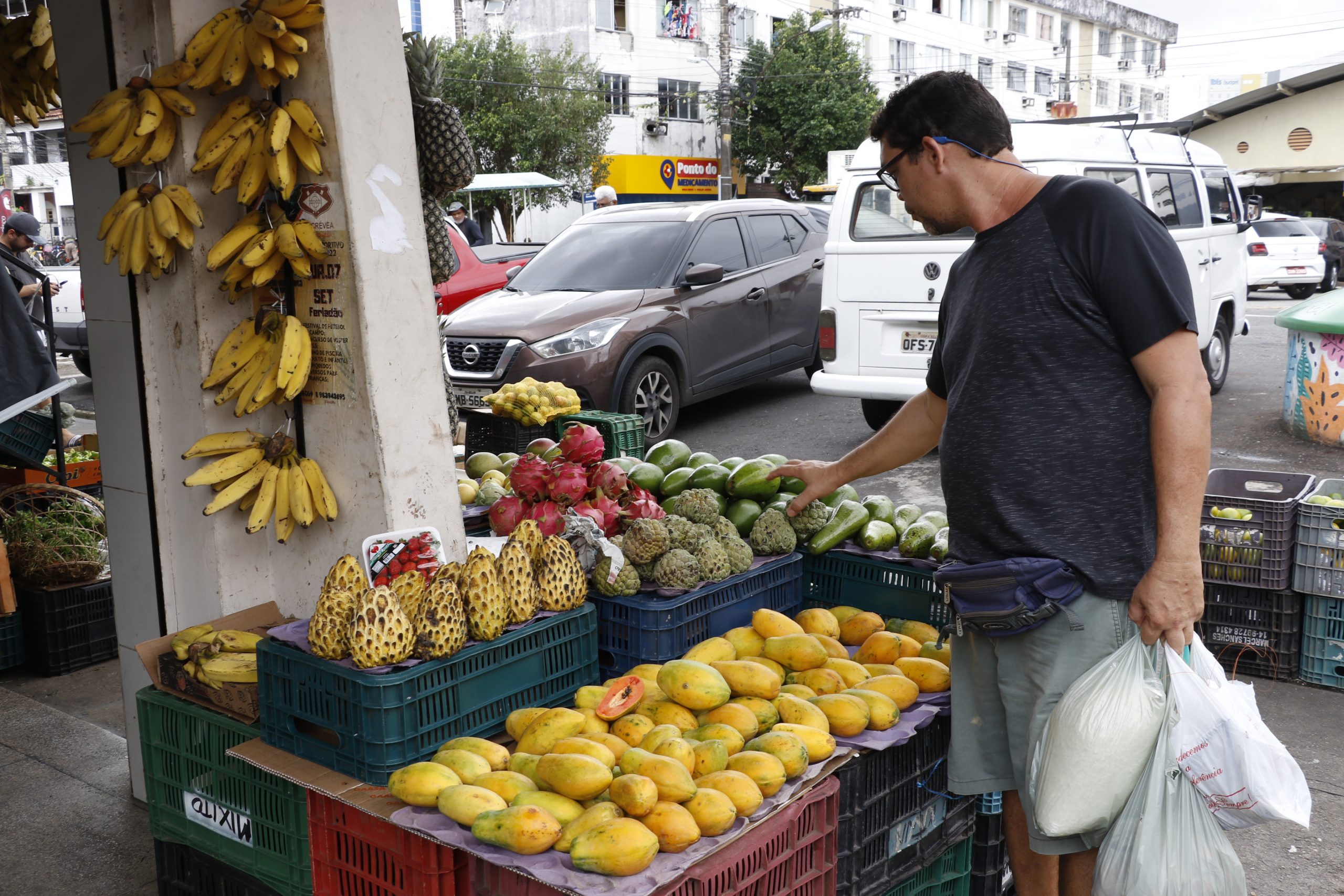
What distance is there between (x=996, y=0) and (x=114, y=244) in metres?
53.2

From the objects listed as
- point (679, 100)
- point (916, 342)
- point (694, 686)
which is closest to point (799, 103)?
point (679, 100)

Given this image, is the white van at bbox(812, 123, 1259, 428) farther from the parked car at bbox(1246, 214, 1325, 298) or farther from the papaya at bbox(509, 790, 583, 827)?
the parked car at bbox(1246, 214, 1325, 298)

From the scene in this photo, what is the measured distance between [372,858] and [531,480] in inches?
58.1

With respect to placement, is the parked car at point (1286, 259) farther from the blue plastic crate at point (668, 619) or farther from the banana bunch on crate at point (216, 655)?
the banana bunch on crate at point (216, 655)

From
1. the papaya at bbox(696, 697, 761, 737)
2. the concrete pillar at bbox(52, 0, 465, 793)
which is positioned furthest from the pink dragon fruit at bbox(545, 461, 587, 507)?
the papaya at bbox(696, 697, 761, 737)

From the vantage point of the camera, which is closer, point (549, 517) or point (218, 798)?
point (218, 798)

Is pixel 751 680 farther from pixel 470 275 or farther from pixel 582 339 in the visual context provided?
pixel 470 275

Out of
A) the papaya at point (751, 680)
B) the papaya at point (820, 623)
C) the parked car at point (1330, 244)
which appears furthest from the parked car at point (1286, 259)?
the papaya at point (751, 680)

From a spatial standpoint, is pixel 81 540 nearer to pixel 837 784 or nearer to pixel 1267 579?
pixel 837 784

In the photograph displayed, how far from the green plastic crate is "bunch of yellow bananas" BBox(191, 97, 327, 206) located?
1453 mm

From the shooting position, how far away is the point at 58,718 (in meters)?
4.41

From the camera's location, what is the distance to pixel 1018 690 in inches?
95.7

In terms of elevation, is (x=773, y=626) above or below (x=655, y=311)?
below

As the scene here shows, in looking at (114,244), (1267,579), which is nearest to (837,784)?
(114,244)
